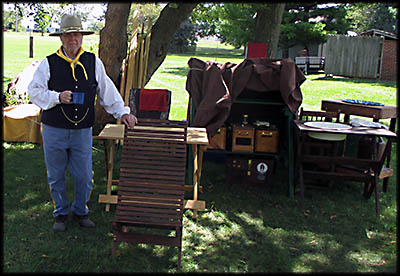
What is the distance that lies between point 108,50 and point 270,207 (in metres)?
4.12

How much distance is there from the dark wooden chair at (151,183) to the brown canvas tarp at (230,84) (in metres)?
1.24

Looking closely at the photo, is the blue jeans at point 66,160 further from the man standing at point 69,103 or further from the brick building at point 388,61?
the brick building at point 388,61

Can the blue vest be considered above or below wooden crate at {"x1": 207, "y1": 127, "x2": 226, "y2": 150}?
above

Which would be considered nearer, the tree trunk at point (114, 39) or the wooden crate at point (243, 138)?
the wooden crate at point (243, 138)

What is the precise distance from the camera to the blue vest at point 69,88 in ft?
13.6

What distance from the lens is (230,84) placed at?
5.81 metres

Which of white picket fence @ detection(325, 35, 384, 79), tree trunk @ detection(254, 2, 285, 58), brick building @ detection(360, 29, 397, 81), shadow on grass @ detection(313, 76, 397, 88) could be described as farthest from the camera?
white picket fence @ detection(325, 35, 384, 79)

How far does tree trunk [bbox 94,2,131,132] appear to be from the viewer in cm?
763

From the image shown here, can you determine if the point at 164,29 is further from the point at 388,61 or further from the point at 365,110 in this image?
the point at 388,61

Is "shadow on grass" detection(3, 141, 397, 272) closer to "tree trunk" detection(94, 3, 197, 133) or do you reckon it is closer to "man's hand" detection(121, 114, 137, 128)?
"man's hand" detection(121, 114, 137, 128)

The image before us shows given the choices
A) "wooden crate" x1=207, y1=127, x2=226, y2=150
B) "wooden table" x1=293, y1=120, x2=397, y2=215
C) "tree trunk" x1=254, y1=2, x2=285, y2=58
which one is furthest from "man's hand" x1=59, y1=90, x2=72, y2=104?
"tree trunk" x1=254, y1=2, x2=285, y2=58

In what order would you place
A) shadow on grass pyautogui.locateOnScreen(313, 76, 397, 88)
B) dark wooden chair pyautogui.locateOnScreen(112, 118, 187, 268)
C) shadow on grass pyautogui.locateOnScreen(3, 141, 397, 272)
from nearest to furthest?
shadow on grass pyautogui.locateOnScreen(3, 141, 397, 272) → dark wooden chair pyautogui.locateOnScreen(112, 118, 187, 268) → shadow on grass pyautogui.locateOnScreen(313, 76, 397, 88)

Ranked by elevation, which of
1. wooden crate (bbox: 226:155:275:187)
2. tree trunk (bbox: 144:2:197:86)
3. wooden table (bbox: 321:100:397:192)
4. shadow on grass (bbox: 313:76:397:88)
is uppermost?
tree trunk (bbox: 144:2:197:86)

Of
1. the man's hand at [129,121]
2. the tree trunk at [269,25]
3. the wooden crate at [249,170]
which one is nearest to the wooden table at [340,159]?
the wooden crate at [249,170]
